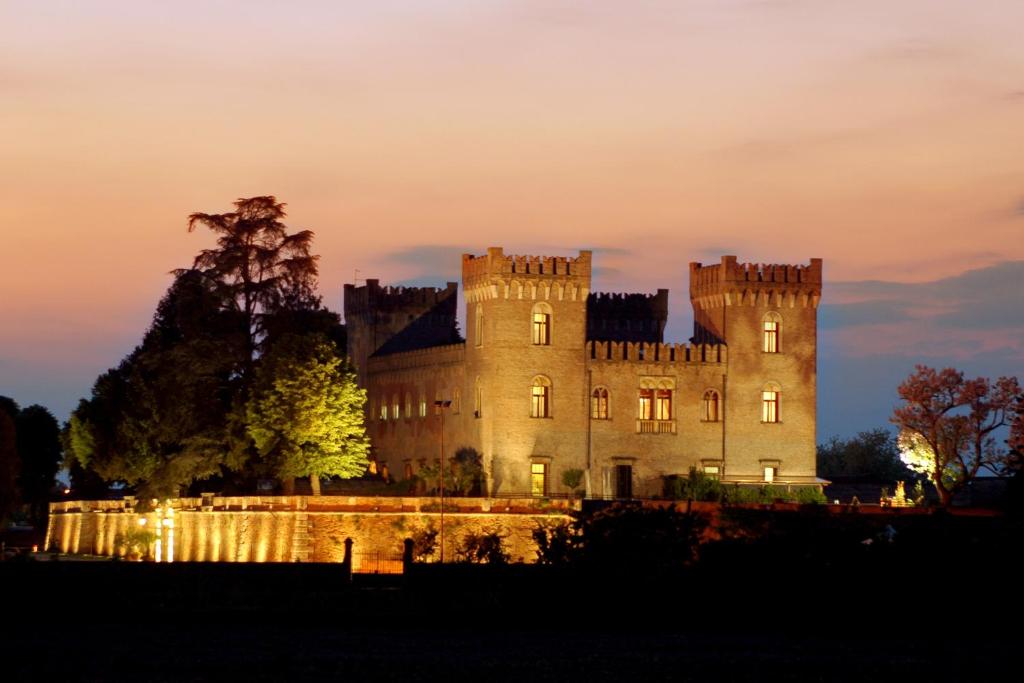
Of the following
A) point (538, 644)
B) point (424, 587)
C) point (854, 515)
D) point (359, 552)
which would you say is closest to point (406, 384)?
point (359, 552)

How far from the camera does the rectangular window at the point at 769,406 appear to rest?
3140 inches

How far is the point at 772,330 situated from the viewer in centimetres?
8050

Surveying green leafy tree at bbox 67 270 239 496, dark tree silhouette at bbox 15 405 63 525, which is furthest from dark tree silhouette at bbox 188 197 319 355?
dark tree silhouette at bbox 15 405 63 525

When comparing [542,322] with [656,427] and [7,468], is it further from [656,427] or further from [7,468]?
[7,468]

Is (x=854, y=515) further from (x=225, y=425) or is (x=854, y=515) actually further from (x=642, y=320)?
(x=642, y=320)

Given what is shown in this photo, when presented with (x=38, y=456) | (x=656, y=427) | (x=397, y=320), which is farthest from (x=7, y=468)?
(x=656, y=427)

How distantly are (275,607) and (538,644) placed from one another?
32.0ft

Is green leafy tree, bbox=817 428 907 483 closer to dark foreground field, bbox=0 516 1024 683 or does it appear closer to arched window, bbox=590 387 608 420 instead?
arched window, bbox=590 387 608 420

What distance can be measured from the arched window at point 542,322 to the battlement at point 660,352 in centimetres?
172

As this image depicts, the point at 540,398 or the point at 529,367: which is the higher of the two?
the point at 529,367

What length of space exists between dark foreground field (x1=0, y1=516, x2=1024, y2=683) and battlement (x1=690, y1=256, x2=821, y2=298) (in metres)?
34.9

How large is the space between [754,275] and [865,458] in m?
40.4

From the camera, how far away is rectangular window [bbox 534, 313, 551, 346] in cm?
7831

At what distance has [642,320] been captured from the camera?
3634 inches
